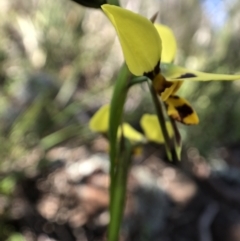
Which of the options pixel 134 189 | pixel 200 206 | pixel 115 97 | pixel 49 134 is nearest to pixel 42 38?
pixel 49 134

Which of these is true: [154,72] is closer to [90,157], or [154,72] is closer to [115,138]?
[115,138]

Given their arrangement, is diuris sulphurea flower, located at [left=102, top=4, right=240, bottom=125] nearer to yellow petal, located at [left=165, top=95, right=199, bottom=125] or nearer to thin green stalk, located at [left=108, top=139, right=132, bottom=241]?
yellow petal, located at [left=165, top=95, right=199, bottom=125]

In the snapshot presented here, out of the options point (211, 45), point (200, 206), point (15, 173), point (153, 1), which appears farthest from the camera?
point (153, 1)

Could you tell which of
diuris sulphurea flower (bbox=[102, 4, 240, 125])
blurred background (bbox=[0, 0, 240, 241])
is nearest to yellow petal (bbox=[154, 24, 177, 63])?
diuris sulphurea flower (bbox=[102, 4, 240, 125])

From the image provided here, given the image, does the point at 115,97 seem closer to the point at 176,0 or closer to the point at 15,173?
the point at 15,173

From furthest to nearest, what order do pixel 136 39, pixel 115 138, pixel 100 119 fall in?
pixel 100 119 → pixel 115 138 → pixel 136 39

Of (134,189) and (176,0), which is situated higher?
(176,0)

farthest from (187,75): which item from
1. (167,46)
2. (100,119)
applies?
(100,119)
